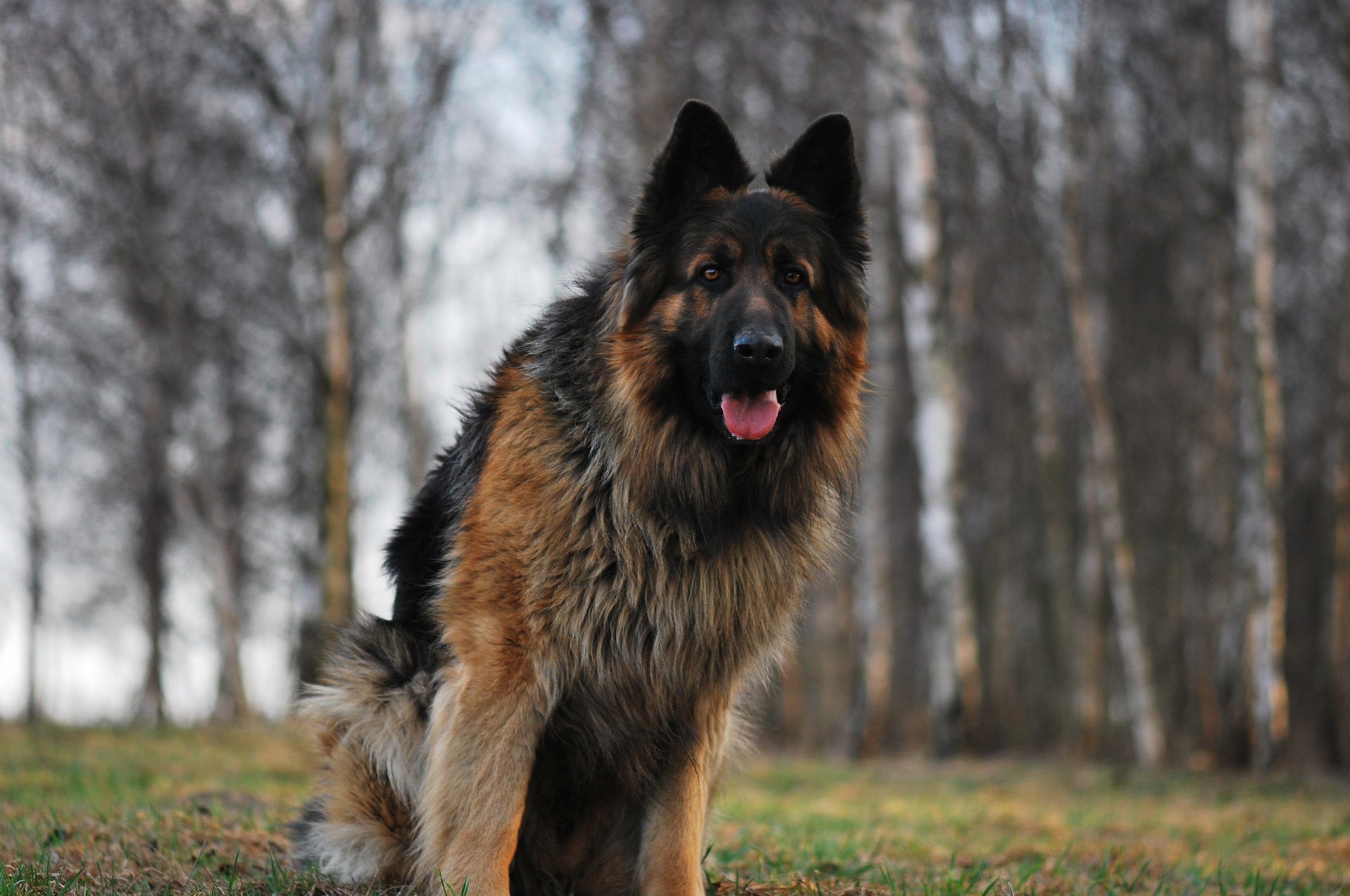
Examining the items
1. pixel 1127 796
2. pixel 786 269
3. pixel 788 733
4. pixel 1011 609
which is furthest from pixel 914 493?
pixel 786 269

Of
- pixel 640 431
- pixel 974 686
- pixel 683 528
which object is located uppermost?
pixel 640 431

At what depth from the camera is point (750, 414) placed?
3.61m

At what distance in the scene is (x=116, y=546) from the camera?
967 inches

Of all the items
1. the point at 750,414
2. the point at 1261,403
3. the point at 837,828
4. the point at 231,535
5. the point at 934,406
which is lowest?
the point at 837,828

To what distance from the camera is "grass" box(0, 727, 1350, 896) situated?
3979 millimetres

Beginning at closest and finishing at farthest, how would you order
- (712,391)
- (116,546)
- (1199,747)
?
(712,391) < (1199,747) < (116,546)

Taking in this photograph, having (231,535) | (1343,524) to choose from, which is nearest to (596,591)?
(1343,524)

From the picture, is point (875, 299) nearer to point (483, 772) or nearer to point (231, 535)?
point (483, 772)

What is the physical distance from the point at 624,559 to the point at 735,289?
946 millimetres

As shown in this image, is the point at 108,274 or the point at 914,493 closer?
the point at 108,274

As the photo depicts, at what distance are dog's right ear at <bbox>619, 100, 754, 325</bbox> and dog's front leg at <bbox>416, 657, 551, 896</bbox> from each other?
125cm

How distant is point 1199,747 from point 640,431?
1360 centimetres

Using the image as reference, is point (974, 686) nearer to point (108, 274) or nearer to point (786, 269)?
point (786, 269)

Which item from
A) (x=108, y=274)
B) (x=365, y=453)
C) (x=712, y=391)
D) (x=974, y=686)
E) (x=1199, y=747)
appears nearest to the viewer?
(x=712, y=391)
